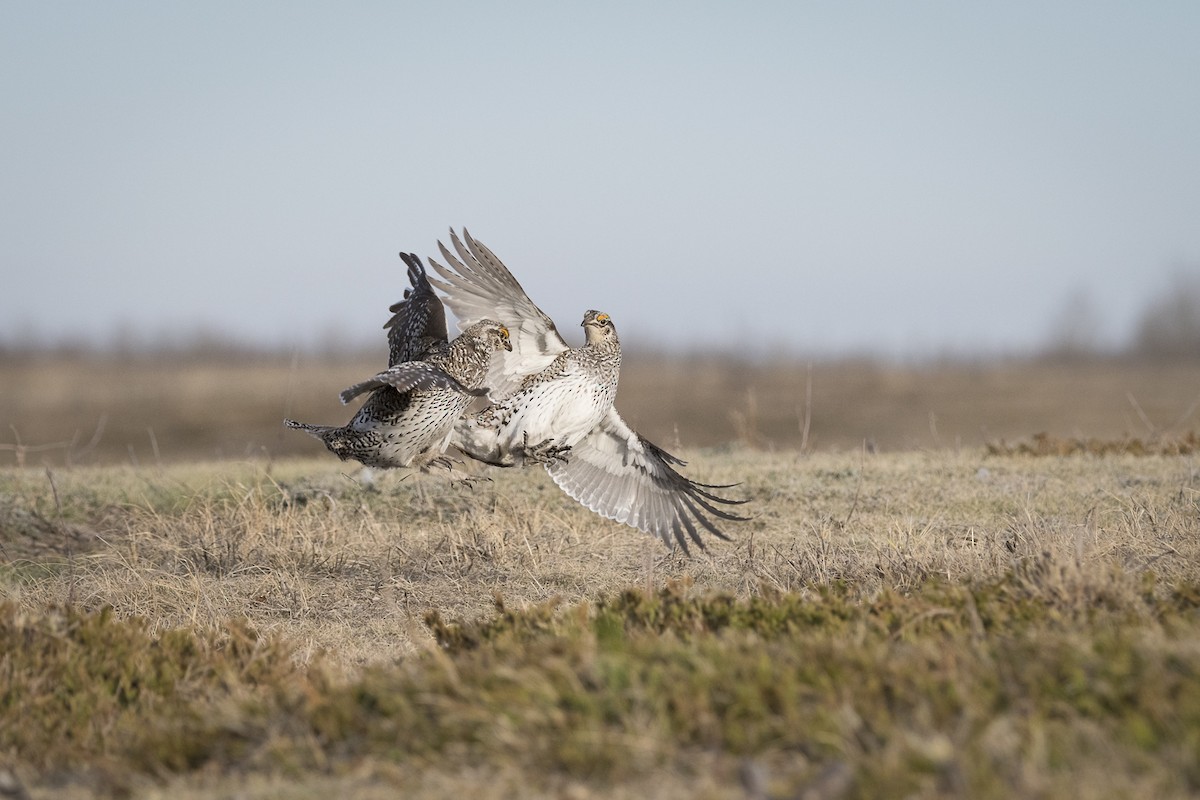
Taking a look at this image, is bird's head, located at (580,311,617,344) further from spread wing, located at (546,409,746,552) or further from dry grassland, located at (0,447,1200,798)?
dry grassland, located at (0,447,1200,798)

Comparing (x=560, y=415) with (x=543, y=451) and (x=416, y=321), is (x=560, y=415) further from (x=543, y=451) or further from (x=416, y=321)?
(x=416, y=321)

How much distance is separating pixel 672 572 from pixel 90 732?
3.72 metres

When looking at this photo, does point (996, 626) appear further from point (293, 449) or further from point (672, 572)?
point (293, 449)

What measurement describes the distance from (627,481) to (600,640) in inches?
136

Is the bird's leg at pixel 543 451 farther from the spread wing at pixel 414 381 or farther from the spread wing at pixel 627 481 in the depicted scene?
the spread wing at pixel 414 381

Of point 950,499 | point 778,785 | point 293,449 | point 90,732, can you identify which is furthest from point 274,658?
point 293,449

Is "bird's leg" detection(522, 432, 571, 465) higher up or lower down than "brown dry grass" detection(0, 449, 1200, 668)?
higher up

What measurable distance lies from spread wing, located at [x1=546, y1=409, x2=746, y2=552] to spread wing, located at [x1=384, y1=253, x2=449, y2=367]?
113cm

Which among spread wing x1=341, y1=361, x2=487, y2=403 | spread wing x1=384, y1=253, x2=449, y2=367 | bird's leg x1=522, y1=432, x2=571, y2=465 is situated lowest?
bird's leg x1=522, y1=432, x2=571, y2=465

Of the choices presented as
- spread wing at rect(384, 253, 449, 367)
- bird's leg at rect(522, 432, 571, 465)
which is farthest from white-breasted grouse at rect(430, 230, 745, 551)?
spread wing at rect(384, 253, 449, 367)

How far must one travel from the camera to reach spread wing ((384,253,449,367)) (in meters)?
7.60

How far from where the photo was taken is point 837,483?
963 centimetres

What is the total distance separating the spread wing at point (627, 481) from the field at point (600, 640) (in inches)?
11.8

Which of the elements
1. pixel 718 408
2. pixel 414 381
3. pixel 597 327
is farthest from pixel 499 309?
pixel 718 408
